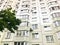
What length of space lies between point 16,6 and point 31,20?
646cm

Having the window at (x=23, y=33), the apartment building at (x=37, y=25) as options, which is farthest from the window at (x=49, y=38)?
the window at (x=23, y=33)

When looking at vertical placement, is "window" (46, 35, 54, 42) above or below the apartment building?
below

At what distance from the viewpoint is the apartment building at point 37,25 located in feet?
68.0

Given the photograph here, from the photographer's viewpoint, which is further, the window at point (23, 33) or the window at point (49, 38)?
the window at point (23, 33)

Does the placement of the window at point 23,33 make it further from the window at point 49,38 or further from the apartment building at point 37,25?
the window at point 49,38

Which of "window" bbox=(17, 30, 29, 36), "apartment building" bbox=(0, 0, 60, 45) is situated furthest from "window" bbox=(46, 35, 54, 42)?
"window" bbox=(17, 30, 29, 36)

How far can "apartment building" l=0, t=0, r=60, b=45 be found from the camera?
68.0 ft

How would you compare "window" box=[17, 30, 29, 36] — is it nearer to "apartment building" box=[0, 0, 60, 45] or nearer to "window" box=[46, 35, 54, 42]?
"apartment building" box=[0, 0, 60, 45]

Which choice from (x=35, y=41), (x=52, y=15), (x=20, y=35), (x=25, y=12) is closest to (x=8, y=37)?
(x=20, y=35)

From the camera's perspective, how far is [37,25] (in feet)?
77.0

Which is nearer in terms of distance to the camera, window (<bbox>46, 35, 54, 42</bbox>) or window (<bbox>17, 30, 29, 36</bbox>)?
window (<bbox>46, 35, 54, 42</bbox>)

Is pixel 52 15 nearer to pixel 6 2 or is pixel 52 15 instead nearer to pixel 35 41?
pixel 35 41

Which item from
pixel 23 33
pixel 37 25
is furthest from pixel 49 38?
pixel 23 33

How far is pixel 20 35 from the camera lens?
2141 cm
